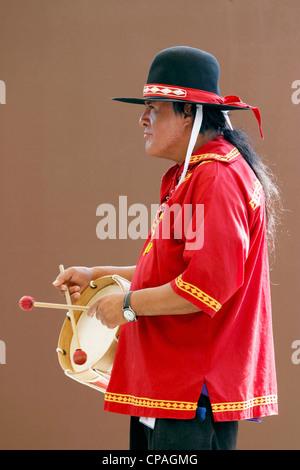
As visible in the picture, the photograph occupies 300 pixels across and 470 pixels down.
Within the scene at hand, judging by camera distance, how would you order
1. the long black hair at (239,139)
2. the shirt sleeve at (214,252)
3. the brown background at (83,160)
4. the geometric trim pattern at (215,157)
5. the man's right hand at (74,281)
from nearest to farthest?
the shirt sleeve at (214,252), the geometric trim pattern at (215,157), the long black hair at (239,139), the man's right hand at (74,281), the brown background at (83,160)

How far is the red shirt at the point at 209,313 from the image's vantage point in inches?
69.2

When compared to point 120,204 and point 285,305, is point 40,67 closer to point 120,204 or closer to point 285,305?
point 120,204

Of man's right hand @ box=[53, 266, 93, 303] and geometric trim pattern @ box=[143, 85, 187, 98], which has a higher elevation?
geometric trim pattern @ box=[143, 85, 187, 98]

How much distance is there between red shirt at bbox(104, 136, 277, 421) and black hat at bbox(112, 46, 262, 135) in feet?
0.42

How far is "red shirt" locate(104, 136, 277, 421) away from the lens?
5.76 feet

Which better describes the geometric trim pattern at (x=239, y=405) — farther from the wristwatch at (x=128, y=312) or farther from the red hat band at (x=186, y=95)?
the red hat band at (x=186, y=95)

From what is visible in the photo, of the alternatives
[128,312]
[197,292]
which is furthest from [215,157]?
[128,312]

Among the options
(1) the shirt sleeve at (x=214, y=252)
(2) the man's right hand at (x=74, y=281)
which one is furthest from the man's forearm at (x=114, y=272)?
(1) the shirt sleeve at (x=214, y=252)

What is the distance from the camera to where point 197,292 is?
5.74ft

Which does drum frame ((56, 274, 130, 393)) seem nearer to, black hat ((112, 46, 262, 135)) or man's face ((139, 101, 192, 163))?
man's face ((139, 101, 192, 163))

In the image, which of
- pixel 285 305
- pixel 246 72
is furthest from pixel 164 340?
pixel 246 72

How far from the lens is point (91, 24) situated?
11.9 ft

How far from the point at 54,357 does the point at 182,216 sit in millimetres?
2069

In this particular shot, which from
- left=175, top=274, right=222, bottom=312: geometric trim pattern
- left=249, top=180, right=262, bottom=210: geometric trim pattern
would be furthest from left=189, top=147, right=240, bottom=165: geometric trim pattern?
left=175, top=274, right=222, bottom=312: geometric trim pattern
